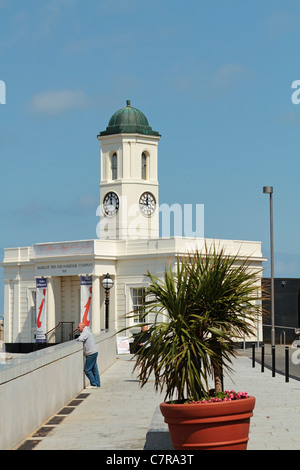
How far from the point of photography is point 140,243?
5341 centimetres

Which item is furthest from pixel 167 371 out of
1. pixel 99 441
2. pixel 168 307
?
pixel 99 441

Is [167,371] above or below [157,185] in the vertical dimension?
below

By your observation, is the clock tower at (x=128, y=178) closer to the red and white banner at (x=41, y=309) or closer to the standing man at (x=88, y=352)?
the red and white banner at (x=41, y=309)

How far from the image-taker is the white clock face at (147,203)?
59375mm

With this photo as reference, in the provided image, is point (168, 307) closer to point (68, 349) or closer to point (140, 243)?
point (68, 349)

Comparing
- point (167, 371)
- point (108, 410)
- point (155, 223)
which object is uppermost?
point (155, 223)

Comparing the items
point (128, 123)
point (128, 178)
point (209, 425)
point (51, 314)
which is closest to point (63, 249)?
point (51, 314)

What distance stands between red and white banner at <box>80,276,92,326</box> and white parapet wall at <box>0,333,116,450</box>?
31228 mm

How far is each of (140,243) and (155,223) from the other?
266 inches

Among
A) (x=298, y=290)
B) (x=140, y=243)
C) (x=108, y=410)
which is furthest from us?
(x=298, y=290)

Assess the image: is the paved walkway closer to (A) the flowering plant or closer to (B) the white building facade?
(A) the flowering plant

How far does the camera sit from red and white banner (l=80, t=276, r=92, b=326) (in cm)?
5219

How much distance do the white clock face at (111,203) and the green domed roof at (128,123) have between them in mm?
4127

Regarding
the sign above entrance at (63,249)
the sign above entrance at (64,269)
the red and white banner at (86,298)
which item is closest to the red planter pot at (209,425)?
the red and white banner at (86,298)
